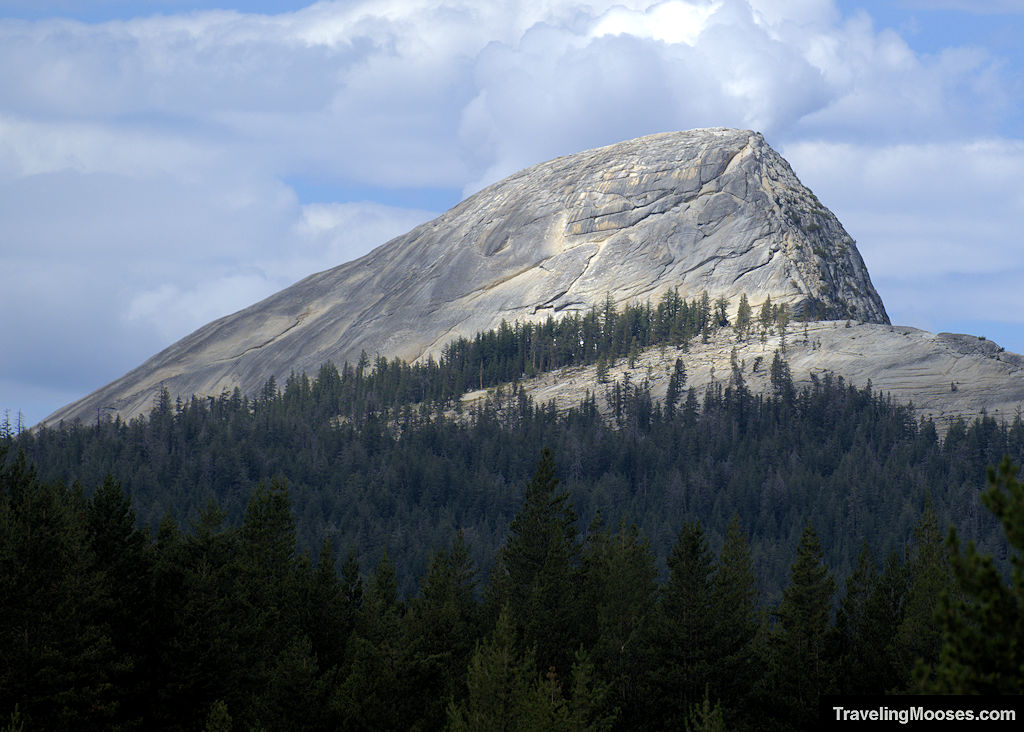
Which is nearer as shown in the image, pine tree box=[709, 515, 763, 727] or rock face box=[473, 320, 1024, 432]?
pine tree box=[709, 515, 763, 727]

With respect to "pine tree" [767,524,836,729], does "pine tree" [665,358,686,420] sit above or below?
above

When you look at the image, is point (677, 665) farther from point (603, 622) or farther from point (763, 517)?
point (763, 517)

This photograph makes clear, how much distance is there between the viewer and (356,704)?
4712 centimetres

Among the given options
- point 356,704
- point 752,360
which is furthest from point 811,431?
point 356,704

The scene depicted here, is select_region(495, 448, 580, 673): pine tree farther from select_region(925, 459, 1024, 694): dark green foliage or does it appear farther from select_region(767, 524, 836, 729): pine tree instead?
select_region(925, 459, 1024, 694): dark green foliage

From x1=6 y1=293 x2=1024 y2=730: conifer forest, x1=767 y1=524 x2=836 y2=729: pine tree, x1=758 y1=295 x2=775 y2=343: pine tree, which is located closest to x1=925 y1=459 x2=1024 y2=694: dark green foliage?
x1=6 y1=293 x2=1024 y2=730: conifer forest

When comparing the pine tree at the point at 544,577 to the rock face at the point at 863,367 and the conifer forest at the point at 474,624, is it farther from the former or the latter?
the rock face at the point at 863,367

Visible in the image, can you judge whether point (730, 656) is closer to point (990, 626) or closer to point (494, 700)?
point (494, 700)

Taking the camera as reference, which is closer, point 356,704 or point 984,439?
point 356,704

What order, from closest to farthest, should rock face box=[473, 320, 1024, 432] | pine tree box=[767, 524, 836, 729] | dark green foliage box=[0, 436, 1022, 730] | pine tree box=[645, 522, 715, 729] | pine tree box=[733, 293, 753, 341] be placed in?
dark green foliage box=[0, 436, 1022, 730] → pine tree box=[767, 524, 836, 729] → pine tree box=[645, 522, 715, 729] → rock face box=[473, 320, 1024, 432] → pine tree box=[733, 293, 753, 341]

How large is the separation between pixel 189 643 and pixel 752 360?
142m

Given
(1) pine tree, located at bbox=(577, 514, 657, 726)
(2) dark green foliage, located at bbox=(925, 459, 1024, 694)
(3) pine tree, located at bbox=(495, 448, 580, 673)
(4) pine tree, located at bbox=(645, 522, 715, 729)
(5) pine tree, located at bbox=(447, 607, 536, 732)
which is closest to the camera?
(2) dark green foliage, located at bbox=(925, 459, 1024, 694)

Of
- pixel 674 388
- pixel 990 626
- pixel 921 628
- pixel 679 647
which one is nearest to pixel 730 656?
pixel 679 647

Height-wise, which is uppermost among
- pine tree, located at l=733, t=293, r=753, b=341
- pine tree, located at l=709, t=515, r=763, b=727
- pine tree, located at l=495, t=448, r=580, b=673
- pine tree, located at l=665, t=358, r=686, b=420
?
pine tree, located at l=733, t=293, r=753, b=341
